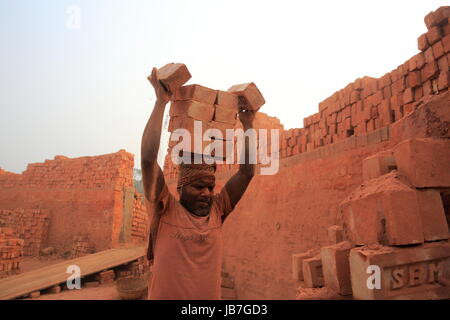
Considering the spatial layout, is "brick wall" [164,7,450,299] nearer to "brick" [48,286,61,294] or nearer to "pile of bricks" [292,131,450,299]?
"pile of bricks" [292,131,450,299]

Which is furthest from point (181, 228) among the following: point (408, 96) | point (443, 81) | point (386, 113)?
point (386, 113)

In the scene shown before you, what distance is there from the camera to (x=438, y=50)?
4324 mm

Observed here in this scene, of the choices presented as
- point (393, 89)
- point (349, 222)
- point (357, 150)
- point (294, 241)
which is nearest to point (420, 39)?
point (393, 89)

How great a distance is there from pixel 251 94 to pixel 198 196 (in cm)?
101

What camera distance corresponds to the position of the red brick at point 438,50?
4266mm

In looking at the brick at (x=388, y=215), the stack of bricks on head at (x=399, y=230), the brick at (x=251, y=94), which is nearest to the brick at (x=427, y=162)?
the stack of bricks on head at (x=399, y=230)

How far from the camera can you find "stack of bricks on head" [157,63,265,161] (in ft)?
7.07

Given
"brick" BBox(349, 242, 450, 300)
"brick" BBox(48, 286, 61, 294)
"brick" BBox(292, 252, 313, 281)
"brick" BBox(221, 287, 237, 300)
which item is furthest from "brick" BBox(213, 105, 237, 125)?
"brick" BBox(48, 286, 61, 294)

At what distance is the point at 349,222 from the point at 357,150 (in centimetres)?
355

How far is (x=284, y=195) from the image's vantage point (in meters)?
7.60

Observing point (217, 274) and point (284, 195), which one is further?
point (284, 195)

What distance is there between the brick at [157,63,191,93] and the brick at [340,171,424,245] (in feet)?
6.16
